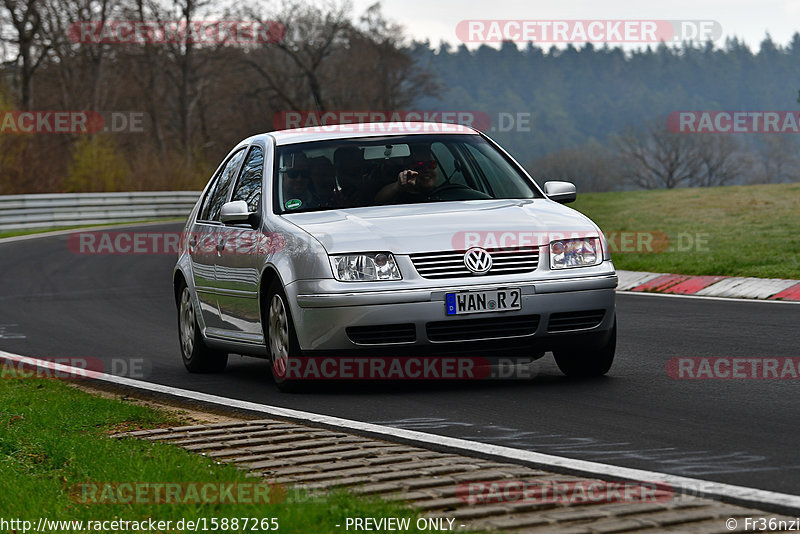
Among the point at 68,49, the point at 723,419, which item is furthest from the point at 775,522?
the point at 68,49

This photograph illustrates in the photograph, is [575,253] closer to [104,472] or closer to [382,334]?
[382,334]

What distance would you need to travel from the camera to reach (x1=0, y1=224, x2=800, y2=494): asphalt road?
6.36 m

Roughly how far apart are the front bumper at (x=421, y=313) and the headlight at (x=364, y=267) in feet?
0.29

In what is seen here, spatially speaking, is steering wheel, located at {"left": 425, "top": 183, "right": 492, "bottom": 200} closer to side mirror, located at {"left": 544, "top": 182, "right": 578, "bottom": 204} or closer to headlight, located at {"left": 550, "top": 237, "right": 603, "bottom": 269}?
side mirror, located at {"left": 544, "top": 182, "right": 578, "bottom": 204}

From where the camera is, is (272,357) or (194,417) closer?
(194,417)

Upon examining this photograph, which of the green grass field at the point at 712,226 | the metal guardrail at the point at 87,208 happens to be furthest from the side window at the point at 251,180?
the metal guardrail at the point at 87,208

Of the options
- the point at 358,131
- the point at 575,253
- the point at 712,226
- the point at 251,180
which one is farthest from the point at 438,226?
the point at 712,226

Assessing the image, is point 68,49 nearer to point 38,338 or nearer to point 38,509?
point 38,338

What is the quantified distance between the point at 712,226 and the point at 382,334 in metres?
21.1

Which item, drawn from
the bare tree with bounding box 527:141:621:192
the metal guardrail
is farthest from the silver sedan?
the bare tree with bounding box 527:141:621:192

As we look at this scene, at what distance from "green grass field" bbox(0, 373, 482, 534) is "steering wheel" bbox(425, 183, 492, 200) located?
254 centimetres

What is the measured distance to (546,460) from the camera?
243 inches

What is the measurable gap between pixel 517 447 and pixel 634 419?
41.3 inches

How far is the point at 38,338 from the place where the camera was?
1435cm
